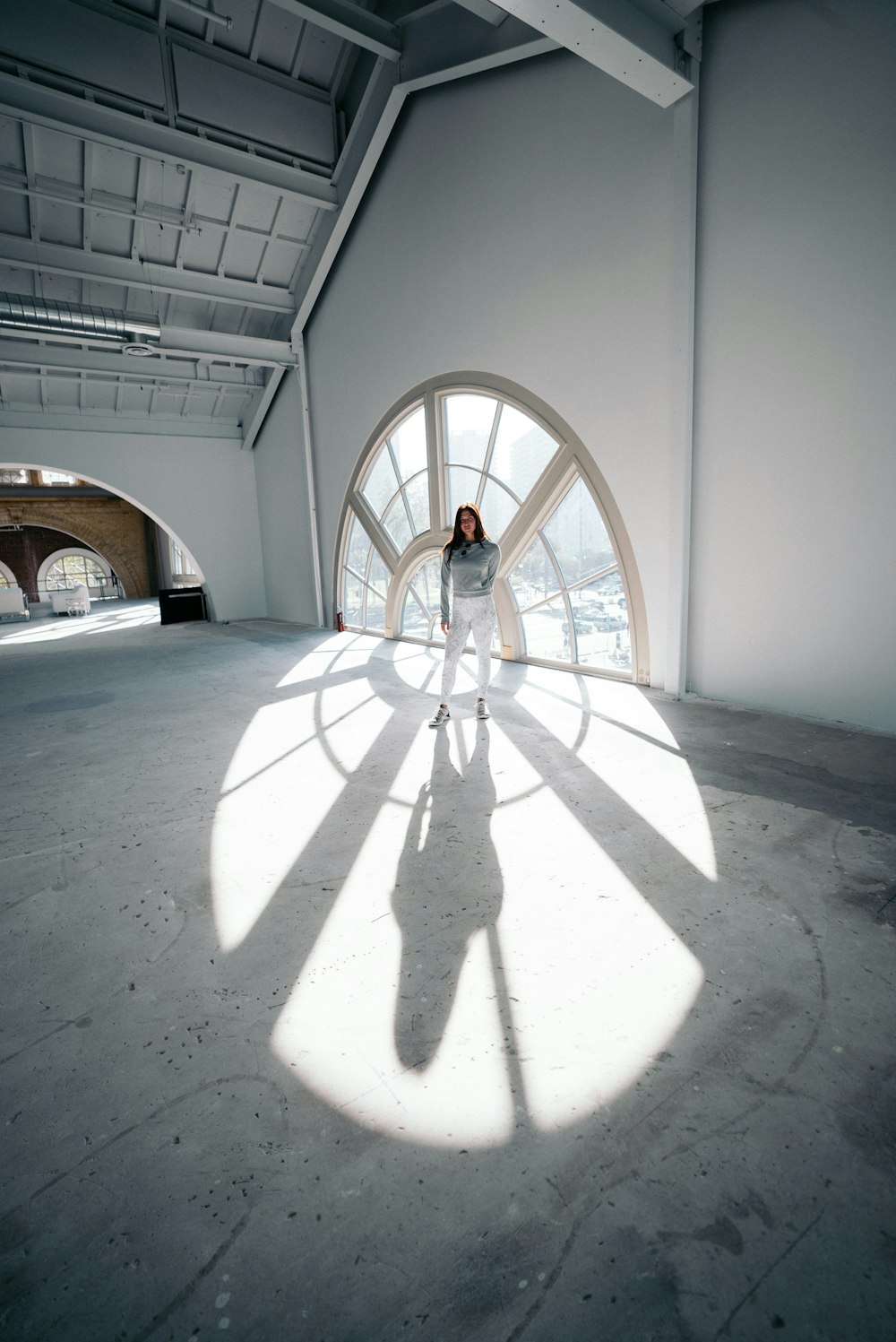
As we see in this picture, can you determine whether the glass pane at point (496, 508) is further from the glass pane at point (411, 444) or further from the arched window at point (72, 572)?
the arched window at point (72, 572)

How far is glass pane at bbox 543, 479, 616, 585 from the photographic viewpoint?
7.73 m

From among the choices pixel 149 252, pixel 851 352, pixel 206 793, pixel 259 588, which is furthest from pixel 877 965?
pixel 259 588

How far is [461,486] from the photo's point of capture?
9.88m

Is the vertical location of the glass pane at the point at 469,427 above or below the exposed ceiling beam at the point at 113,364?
below

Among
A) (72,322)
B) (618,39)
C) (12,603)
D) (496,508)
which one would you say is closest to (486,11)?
(618,39)

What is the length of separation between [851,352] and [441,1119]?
6090mm

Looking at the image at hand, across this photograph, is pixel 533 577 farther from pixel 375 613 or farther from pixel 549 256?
pixel 375 613

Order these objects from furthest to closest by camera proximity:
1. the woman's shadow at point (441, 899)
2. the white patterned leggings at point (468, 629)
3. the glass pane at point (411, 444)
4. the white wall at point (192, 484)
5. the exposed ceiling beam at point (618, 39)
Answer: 1. the white wall at point (192, 484)
2. the glass pane at point (411, 444)
3. the white patterned leggings at point (468, 629)
4. the exposed ceiling beam at point (618, 39)
5. the woman's shadow at point (441, 899)

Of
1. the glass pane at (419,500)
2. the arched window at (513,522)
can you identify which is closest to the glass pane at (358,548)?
the arched window at (513,522)

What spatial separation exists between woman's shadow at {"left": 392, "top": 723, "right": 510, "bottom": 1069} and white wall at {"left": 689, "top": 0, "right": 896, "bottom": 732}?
3386 mm

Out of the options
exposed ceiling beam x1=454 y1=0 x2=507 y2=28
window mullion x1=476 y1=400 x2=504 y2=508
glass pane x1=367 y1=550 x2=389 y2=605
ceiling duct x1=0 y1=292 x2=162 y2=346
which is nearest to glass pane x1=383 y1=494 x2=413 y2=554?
glass pane x1=367 y1=550 x2=389 y2=605

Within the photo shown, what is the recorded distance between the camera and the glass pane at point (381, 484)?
11570 millimetres

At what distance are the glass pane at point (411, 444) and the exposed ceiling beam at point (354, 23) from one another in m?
4.54

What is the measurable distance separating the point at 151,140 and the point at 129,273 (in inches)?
122
